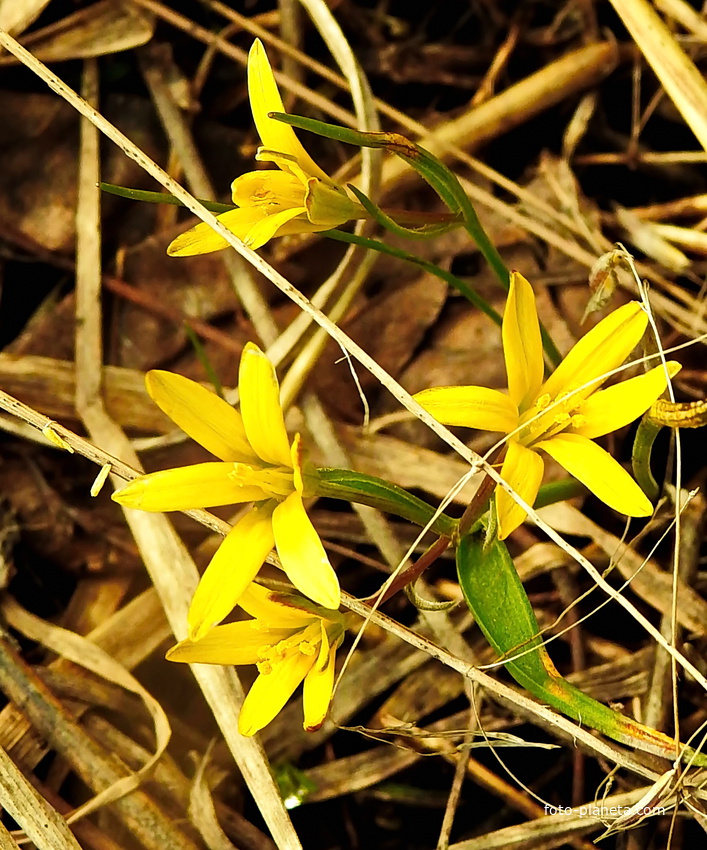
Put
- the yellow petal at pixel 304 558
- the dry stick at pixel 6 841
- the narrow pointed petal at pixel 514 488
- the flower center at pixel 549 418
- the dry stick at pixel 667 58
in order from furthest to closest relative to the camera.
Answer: the dry stick at pixel 667 58, the dry stick at pixel 6 841, the flower center at pixel 549 418, the narrow pointed petal at pixel 514 488, the yellow petal at pixel 304 558

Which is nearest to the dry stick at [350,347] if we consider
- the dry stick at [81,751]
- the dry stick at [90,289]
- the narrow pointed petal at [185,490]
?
the narrow pointed petal at [185,490]

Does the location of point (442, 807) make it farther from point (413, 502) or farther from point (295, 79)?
point (295, 79)

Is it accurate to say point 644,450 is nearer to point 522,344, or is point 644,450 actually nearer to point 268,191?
point 522,344

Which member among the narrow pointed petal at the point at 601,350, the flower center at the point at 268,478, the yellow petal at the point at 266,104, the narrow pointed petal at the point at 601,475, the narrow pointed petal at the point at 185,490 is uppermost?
the yellow petal at the point at 266,104

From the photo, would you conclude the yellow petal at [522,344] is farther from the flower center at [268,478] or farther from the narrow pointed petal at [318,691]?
the narrow pointed petal at [318,691]

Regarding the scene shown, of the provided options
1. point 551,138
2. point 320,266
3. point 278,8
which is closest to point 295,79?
point 278,8

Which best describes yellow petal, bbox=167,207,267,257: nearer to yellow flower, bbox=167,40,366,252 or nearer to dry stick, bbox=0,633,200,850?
yellow flower, bbox=167,40,366,252
